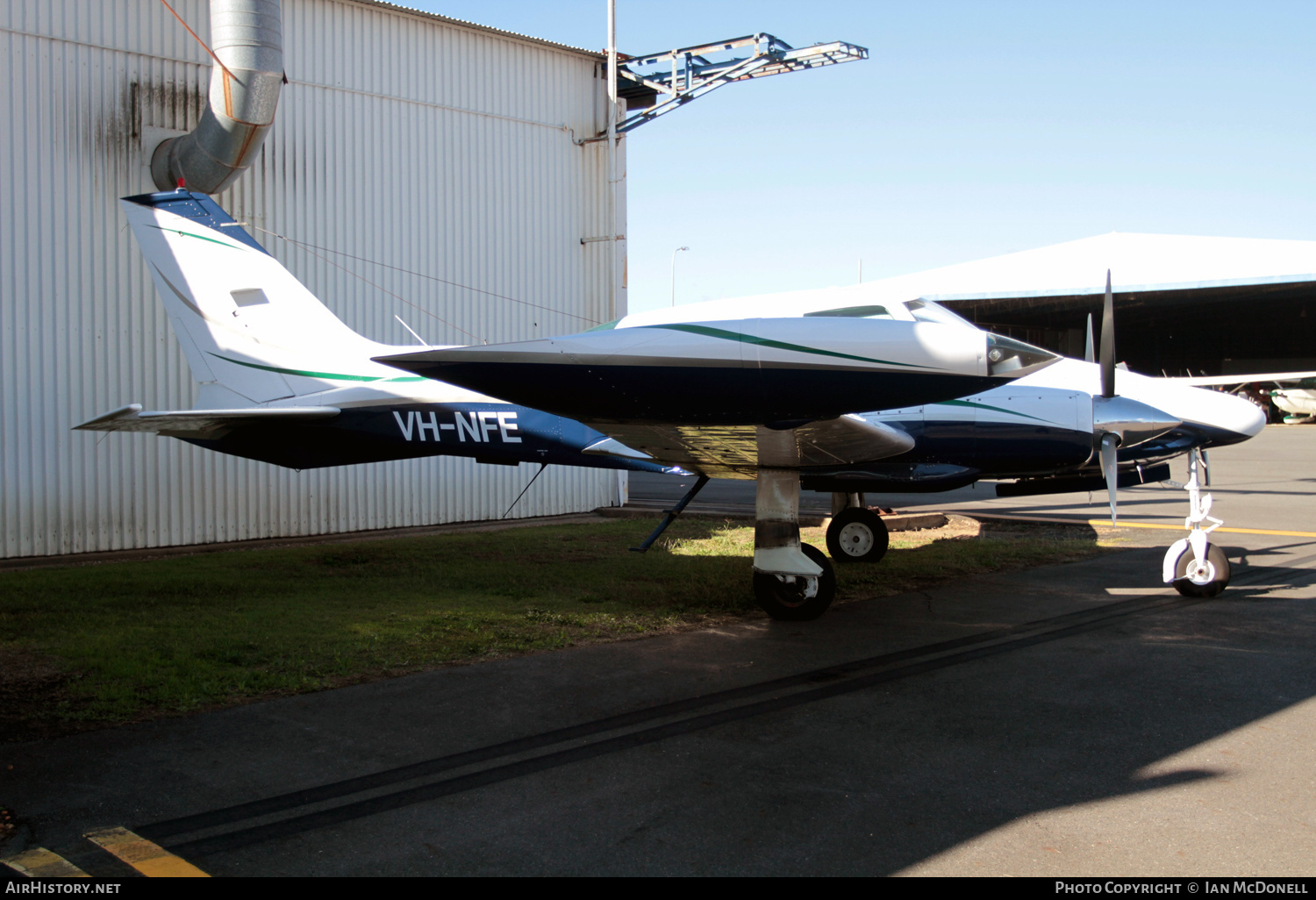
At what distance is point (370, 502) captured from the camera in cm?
1336

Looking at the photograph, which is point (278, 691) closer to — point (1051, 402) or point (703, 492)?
point (1051, 402)

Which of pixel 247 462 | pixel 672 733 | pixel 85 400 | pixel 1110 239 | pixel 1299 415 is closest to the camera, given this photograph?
pixel 672 733

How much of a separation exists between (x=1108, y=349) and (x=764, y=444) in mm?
3272

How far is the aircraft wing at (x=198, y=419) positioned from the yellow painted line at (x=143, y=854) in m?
4.83

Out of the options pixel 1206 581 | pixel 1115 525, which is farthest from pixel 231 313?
pixel 1115 525

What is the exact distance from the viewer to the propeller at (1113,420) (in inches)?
313

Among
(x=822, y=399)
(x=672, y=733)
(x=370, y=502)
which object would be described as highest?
(x=822, y=399)

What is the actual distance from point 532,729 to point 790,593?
10.8 ft

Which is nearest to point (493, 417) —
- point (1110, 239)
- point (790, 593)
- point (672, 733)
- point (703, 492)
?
point (790, 593)

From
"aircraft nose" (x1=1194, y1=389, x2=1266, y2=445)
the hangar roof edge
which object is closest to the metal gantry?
the hangar roof edge

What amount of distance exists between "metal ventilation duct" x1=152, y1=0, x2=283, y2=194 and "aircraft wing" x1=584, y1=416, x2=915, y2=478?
639 centimetres

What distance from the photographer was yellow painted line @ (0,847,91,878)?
321 cm

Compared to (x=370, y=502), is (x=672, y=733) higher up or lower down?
lower down

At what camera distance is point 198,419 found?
824 centimetres
